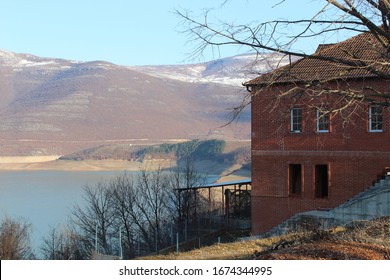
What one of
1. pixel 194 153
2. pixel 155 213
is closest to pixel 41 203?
pixel 155 213

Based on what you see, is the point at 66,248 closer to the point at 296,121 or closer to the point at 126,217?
the point at 126,217

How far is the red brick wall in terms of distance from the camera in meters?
25.9

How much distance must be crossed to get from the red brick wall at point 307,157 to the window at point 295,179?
0.76 ft

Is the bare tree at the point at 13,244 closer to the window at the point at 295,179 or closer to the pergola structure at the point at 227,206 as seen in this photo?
the pergola structure at the point at 227,206

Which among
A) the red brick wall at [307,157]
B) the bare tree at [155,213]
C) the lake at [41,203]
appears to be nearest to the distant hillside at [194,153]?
the lake at [41,203]

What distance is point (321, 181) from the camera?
27797 mm

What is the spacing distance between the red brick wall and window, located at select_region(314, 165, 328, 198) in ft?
0.97

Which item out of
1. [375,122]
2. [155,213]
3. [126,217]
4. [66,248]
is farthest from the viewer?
[155,213]

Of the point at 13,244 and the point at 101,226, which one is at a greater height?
the point at 101,226

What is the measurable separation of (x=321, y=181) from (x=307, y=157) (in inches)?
45.8

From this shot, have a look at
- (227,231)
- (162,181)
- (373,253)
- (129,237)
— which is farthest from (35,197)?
(373,253)

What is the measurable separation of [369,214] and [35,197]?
256 feet

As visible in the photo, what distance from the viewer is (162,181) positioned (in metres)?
61.4
